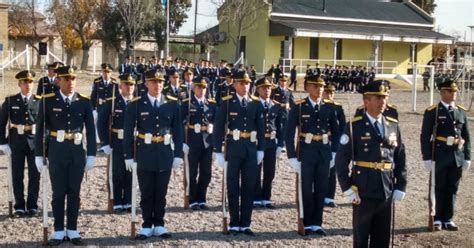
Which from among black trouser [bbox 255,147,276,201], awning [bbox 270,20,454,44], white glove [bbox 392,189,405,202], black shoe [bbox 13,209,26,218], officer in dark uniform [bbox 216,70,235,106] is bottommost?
black shoe [bbox 13,209,26,218]

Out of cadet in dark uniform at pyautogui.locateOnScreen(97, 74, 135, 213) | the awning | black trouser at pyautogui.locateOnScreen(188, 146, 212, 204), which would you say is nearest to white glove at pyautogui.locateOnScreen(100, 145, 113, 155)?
cadet in dark uniform at pyautogui.locateOnScreen(97, 74, 135, 213)

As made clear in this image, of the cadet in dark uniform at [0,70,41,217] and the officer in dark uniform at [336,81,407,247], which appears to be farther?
the cadet in dark uniform at [0,70,41,217]

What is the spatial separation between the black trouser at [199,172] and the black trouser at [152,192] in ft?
6.04

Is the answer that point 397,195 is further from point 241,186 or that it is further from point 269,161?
point 269,161

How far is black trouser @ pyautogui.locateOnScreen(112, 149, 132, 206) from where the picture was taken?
944 cm

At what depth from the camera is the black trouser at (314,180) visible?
8.30m

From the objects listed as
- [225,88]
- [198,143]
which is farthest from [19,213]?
[225,88]

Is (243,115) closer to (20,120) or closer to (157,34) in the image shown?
(20,120)

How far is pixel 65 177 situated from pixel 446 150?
5.22 meters

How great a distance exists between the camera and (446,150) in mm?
8734

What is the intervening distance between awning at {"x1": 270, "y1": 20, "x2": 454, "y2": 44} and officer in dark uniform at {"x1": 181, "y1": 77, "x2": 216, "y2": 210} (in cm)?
3610

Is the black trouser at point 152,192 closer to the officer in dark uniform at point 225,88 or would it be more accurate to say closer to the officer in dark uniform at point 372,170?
the officer in dark uniform at point 372,170

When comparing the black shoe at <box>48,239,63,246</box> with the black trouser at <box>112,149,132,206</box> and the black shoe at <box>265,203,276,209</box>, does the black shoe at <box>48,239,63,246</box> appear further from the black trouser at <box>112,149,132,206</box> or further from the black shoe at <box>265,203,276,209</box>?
the black shoe at <box>265,203,276,209</box>

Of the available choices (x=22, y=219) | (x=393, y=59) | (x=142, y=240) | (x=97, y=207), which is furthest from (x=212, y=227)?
(x=393, y=59)
